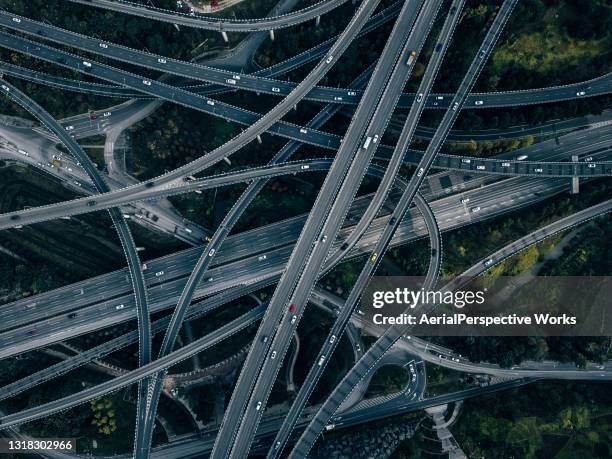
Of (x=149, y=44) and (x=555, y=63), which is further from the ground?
(x=149, y=44)

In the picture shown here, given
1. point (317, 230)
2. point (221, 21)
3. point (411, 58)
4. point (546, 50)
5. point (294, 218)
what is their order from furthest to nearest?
point (294, 218) → point (221, 21) → point (546, 50) → point (317, 230) → point (411, 58)

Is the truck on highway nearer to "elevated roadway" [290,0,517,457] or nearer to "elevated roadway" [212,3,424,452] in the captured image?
"elevated roadway" [212,3,424,452]

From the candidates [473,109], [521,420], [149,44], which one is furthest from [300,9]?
[521,420]

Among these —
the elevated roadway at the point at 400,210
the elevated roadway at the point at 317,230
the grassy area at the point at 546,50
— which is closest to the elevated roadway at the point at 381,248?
the elevated roadway at the point at 400,210

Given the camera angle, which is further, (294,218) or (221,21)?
(294,218)

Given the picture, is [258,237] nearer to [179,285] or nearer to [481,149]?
[179,285]

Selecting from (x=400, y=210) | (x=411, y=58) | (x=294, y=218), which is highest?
(x=411, y=58)

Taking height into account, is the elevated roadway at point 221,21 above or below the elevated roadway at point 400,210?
above

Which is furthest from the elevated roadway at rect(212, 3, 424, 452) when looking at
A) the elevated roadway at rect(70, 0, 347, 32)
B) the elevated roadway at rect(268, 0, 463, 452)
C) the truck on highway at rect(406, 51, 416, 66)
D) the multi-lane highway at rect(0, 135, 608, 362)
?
the elevated roadway at rect(70, 0, 347, 32)

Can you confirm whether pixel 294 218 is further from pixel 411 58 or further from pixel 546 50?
pixel 546 50

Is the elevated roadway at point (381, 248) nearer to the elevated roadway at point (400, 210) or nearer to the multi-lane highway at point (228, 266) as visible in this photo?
the elevated roadway at point (400, 210)

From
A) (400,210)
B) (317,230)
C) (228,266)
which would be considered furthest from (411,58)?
(228,266)
